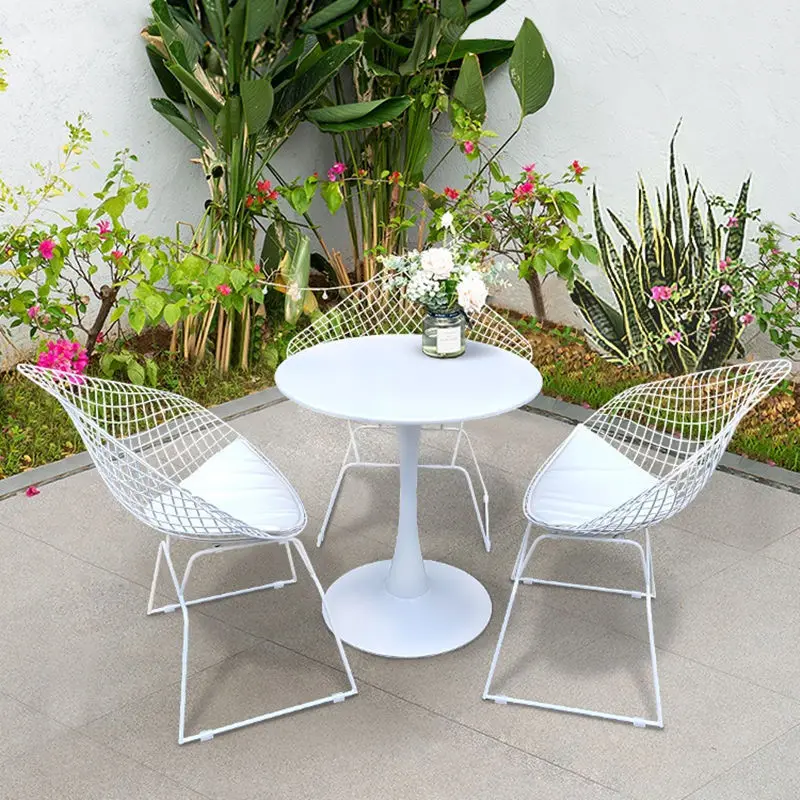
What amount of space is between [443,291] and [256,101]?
6.11ft

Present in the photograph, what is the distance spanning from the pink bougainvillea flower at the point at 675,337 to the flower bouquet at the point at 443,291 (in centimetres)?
185

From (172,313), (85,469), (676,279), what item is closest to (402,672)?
(85,469)

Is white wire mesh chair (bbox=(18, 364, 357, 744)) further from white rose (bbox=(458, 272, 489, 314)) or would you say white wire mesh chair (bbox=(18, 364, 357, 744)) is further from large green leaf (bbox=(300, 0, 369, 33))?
large green leaf (bbox=(300, 0, 369, 33))

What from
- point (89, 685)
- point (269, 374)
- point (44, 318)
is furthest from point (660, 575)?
point (44, 318)

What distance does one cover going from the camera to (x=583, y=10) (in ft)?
18.6

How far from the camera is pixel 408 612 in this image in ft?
11.9

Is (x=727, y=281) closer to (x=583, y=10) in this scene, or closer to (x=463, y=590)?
(x=583, y=10)

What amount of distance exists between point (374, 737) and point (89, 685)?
2.71ft

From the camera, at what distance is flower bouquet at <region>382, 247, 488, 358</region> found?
348 centimetres

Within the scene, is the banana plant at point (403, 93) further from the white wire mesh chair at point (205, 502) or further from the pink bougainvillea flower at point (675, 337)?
the white wire mesh chair at point (205, 502)

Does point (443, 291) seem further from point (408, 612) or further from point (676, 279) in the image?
point (676, 279)

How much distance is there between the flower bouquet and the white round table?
63mm

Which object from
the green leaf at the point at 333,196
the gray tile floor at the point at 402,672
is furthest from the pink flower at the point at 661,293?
the green leaf at the point at 333,196

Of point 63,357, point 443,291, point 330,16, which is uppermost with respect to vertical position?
point 330,16
